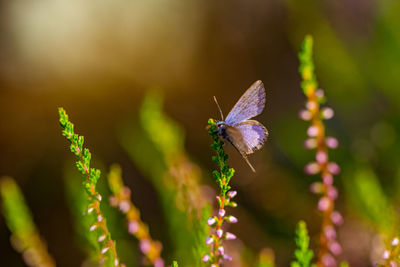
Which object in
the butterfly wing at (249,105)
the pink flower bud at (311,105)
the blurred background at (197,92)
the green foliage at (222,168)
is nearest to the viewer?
the green foliage at (222,168)

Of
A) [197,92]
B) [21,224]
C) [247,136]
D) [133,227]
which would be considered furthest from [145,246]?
[197,92]

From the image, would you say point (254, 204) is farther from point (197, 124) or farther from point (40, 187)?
point (40, 187)

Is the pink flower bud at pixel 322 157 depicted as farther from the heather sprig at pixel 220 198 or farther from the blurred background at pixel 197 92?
the blurred background at pixel 197 92

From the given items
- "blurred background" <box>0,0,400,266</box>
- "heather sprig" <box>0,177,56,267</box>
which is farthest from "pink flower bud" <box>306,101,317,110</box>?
"blurred background" <box>0,0,400,266</box>

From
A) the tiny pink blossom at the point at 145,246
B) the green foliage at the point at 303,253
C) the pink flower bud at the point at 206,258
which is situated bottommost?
the green foliage at the point at 303,253

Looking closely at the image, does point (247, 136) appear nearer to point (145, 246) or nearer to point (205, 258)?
point (205, 258)

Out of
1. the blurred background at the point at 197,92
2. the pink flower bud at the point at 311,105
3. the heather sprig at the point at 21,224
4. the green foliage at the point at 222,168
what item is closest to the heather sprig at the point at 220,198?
the green foliage at the point at 222,168
